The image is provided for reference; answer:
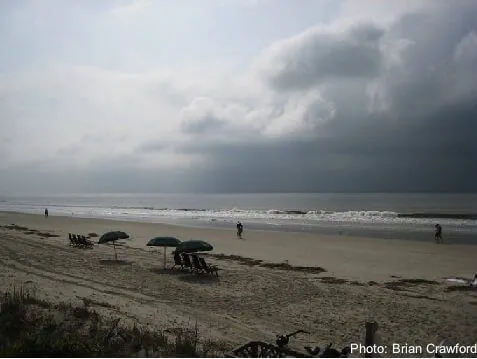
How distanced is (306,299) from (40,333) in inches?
316

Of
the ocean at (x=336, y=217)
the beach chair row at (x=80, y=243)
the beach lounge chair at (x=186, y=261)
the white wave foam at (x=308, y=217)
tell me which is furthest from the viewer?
the white wave foam at (x=308, y=217)

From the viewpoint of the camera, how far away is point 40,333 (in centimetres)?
677

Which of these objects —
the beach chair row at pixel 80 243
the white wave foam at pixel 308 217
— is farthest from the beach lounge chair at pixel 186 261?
the white wave foam at pixel 308 217

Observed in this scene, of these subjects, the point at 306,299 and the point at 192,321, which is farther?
the point at 306,299

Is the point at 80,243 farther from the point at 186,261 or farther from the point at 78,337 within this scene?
the point at 78,337

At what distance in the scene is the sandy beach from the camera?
959cm

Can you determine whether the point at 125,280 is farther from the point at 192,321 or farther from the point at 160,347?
the point at 160,347

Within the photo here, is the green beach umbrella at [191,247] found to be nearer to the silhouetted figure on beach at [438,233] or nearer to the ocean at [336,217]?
the silhouetted figure on beach at [438,233]

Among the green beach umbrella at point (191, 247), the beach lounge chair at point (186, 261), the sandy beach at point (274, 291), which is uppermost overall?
the green beach umbrella at point (191, 247)

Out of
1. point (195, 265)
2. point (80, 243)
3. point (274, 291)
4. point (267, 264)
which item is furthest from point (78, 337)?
point (80, 243)

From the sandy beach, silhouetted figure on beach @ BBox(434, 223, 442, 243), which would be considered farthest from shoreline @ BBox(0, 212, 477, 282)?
silhouetted figure on beach @ BBox(434, 223, 442, 243)

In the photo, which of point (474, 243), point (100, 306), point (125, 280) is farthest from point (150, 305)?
point (474, 243)

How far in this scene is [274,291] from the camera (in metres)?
13.5

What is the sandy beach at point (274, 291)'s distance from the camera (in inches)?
377
